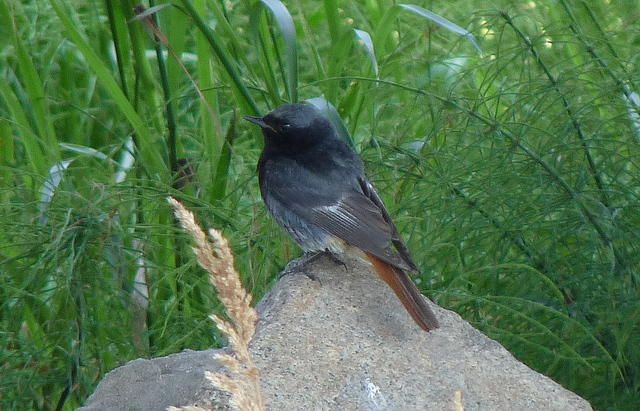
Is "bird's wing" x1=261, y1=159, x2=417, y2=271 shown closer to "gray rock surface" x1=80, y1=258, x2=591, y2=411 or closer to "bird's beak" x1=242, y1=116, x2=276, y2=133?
"bird's beak" x1=242, y1=116, x2=276, y2=133

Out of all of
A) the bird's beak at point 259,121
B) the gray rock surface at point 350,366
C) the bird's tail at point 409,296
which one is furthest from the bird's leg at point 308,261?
the bird's beak at point 259,121

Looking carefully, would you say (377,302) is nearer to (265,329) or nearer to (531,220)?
(265,329)

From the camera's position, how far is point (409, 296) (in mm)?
2762

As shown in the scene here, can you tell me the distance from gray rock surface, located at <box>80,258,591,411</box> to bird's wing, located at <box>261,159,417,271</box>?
0.27 m

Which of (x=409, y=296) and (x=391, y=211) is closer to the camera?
(x=409, y=296)

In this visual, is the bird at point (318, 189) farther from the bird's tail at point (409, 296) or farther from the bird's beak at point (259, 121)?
the bird's tail at point (409, 296)

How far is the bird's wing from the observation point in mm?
3188

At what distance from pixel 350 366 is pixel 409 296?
1.40 feet

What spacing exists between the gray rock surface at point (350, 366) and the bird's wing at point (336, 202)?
0.88 feet

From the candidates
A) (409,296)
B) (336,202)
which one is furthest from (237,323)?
(336,202)

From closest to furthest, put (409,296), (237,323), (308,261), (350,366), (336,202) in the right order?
1. (237,323)
2. (350,366)
3. (409,296)
4. (308,261)
5. (336,202)

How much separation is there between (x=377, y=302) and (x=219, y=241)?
155cm

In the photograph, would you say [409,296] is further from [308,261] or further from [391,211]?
[391,211]

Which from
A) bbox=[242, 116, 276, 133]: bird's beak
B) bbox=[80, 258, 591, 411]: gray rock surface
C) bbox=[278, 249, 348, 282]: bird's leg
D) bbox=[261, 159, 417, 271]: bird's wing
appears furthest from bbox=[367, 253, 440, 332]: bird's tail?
bbox=[242, 116, 276, 133]: bird's beak
